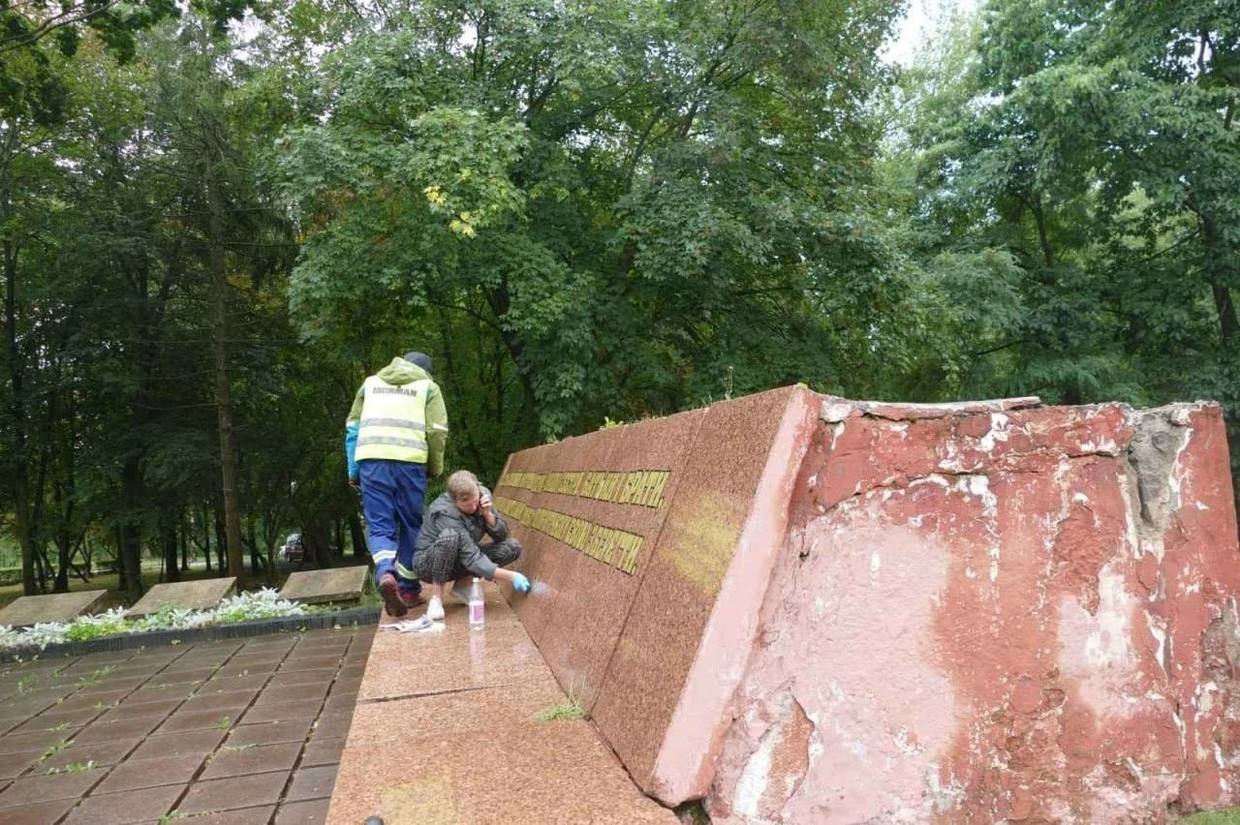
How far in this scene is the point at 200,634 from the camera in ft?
22.5

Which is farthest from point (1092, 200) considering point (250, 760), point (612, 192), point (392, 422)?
point (250, 760)

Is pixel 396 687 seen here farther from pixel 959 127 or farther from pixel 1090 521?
pixel 959 127

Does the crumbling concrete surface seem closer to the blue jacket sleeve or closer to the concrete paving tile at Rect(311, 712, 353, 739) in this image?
the concrete paving tile at Rect(311, 712, 353, 739)

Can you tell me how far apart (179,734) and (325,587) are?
4073 millimetres

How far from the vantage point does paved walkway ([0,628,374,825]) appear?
10.4 ft

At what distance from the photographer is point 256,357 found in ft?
56.2

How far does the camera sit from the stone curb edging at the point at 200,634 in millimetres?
6555

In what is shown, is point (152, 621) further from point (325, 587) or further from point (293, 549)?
A: point (293, 549)

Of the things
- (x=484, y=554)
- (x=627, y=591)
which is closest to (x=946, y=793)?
(x=627, y=591)

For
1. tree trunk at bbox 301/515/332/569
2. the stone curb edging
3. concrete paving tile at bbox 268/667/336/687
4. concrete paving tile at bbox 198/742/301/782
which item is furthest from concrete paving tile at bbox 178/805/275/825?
tree trunk at bbox 301/515/332/569

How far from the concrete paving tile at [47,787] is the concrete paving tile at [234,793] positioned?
0.51 metres

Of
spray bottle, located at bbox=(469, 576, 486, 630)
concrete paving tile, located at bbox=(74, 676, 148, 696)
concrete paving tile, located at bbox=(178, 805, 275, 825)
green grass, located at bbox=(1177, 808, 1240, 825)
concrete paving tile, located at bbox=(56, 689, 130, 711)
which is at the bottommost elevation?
concrete paving tile, located at bbox=(74, 676, 148, 696)

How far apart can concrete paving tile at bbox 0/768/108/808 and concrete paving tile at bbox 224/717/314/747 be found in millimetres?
558

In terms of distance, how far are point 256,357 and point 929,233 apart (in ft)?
45.7
